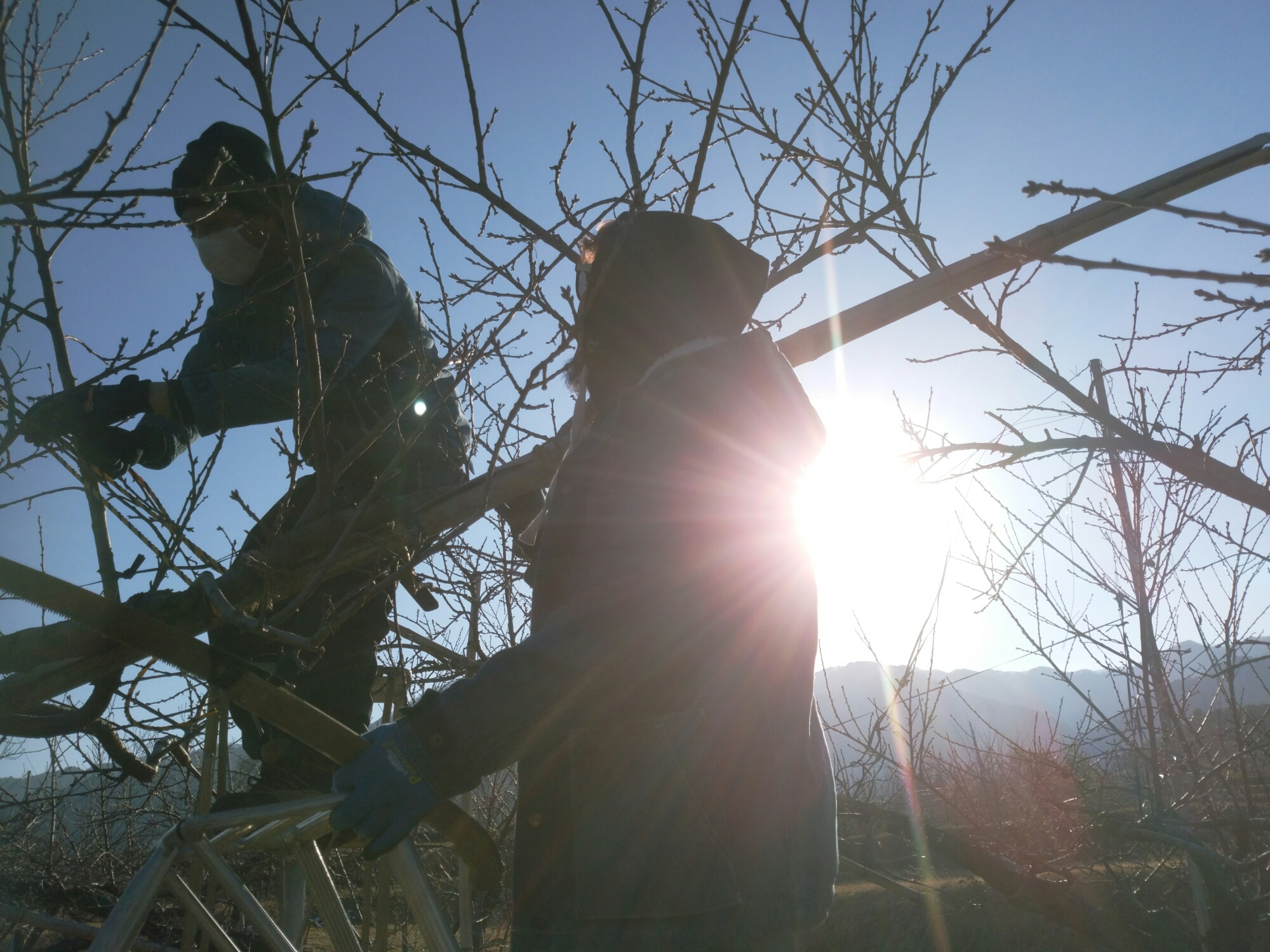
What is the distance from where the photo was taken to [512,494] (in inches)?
96.3

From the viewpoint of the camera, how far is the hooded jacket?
3.88 ft

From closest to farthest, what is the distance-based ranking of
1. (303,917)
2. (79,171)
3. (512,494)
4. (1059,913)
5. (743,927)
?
(743,927) → (79,171) → (303,917) → (512,494) → (1059,913)

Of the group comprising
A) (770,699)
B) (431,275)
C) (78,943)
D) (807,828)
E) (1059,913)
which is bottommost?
(1059,913)

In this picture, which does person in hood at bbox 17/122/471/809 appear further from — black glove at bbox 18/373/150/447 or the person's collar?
the person's collar

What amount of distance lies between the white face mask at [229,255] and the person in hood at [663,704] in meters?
1.65

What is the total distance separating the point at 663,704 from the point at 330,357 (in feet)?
5.19

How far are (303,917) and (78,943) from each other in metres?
2.83

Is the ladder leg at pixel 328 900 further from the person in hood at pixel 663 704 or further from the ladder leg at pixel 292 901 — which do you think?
the ladder leg at pixel 292 901

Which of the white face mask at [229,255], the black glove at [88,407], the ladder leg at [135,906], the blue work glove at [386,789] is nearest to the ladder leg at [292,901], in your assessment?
the ladder leg at [135,906]

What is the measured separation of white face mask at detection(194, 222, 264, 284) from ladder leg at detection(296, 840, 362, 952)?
1.90m

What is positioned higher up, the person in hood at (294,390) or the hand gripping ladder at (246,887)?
the person in hood at (294,390)

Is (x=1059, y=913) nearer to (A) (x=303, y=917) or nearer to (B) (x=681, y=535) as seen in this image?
(A) (x=303, y=917)

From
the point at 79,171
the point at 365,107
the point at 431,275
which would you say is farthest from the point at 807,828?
the point at 431,275

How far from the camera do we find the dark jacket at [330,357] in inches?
86.3
